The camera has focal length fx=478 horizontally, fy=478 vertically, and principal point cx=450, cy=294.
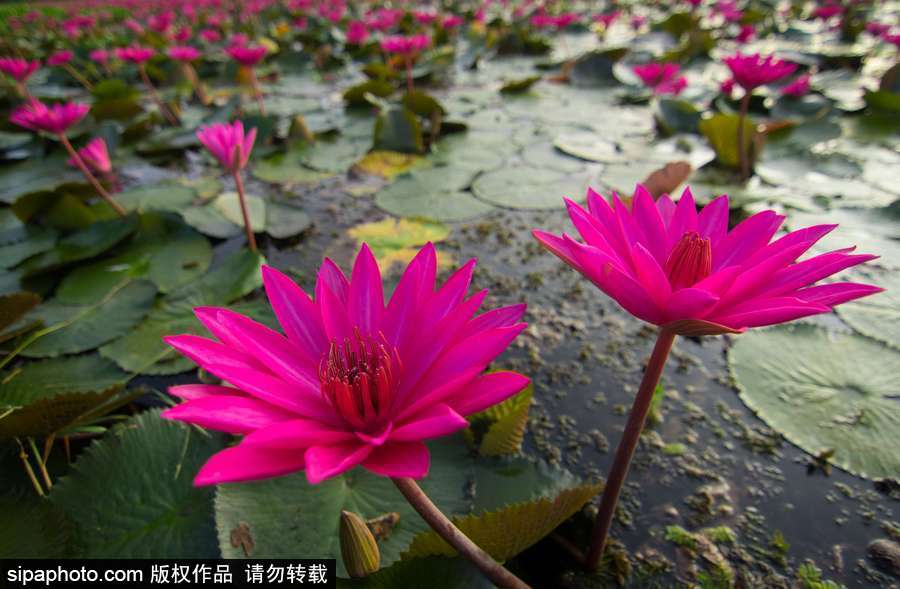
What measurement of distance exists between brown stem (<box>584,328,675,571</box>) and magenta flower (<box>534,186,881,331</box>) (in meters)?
0.06

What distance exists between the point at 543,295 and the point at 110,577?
1.56 m

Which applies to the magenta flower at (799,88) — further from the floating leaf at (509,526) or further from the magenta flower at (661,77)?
the floating leaf at (509,526)

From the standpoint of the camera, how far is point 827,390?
139 centimetres

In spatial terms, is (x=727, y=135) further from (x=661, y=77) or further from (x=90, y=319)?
(x=90, y=319)

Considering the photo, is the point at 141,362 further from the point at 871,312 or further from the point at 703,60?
the point at 703,60

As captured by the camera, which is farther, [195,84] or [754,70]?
[195,84]

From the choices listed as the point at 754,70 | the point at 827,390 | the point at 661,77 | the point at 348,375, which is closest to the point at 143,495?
the point at 348,375

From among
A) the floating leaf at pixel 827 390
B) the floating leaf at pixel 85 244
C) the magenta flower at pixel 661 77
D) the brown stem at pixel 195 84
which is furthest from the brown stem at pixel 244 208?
the magenta flower at pixel 661 77

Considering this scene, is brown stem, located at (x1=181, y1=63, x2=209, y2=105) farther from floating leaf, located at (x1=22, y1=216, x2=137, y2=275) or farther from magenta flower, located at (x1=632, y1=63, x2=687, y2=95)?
magenta flower, located at (x1=632, y1=63, x2=687, y2=95)

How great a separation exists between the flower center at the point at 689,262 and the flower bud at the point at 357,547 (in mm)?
619

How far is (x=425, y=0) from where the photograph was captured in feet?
44.4

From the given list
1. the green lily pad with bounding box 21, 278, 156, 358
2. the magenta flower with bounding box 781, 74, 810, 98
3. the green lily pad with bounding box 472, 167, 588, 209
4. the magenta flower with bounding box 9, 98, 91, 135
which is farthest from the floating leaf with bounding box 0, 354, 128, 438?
the magenta flower with bounding box 781, 74, 810, 98

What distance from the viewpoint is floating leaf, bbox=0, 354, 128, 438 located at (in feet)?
3.38

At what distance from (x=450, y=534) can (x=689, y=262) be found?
0.54 m
